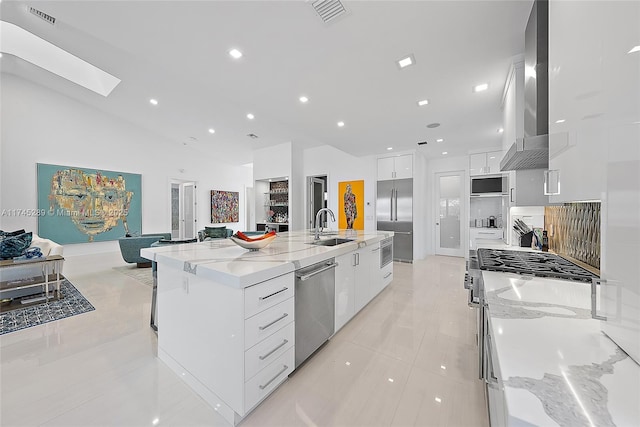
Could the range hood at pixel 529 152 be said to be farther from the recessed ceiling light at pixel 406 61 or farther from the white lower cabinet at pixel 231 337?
the white lower cabinet at pixel 231 337

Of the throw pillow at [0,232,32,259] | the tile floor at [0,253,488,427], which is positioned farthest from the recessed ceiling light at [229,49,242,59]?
the throw pillow at [0,232,32,259]

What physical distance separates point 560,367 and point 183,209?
8.77 meters

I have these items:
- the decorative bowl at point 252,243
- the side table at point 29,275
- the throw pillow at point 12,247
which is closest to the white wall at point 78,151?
the throw pillow at point 12,247

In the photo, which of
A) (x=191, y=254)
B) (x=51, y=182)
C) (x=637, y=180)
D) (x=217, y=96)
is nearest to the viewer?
(x=637, y=180)

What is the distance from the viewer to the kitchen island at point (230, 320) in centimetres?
133

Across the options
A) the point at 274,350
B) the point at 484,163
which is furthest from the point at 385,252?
the point at 484,163

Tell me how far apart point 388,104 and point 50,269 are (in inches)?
212

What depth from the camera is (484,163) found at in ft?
18.1

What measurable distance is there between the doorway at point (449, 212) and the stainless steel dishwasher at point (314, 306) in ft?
17.2

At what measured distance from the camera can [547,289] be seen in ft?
3.82

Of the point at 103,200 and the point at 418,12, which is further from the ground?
the point at 418,12

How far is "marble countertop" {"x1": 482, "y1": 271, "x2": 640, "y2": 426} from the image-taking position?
44 cm

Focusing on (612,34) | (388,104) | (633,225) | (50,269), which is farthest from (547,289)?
(50,269)

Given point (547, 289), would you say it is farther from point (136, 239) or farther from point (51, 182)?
point (51, 182)
